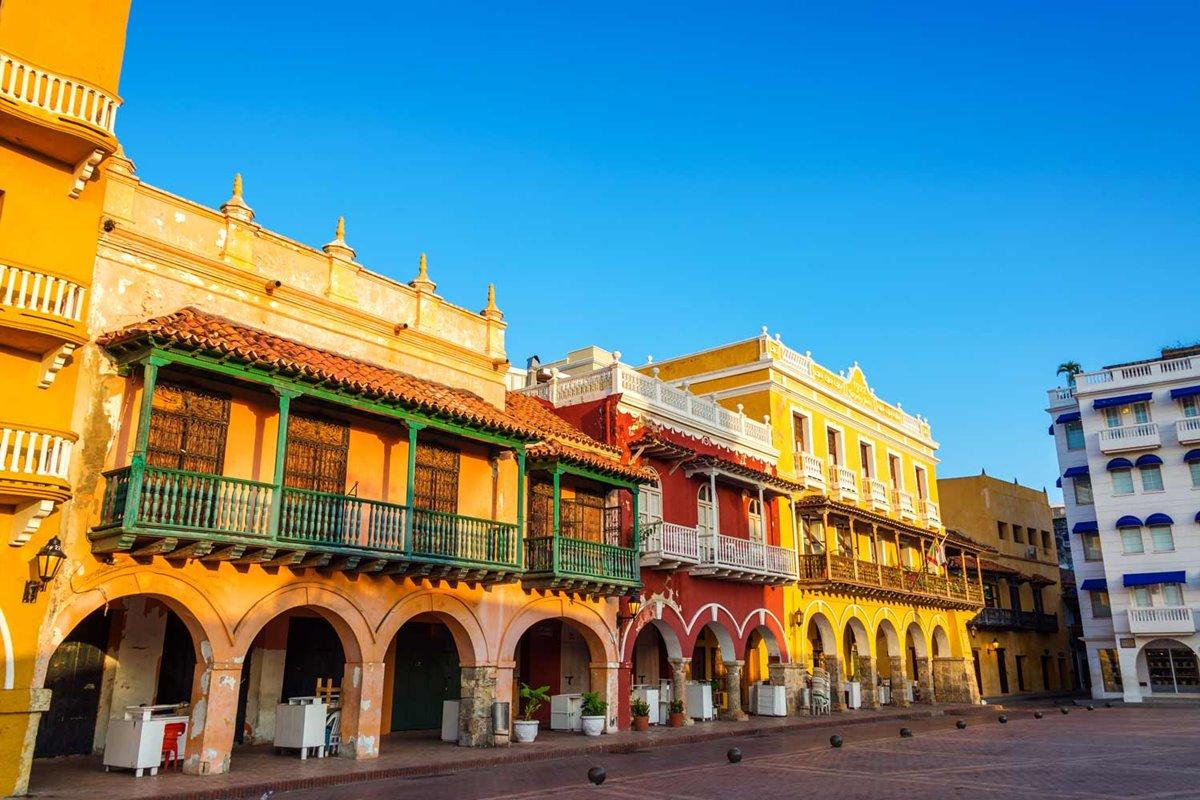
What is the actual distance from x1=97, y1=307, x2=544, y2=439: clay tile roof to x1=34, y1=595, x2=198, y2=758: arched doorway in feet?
15.6

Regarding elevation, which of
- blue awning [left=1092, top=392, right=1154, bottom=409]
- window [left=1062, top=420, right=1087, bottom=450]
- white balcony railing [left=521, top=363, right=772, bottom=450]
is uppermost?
blue awning [left=1092, top=392, right=1154, bottom=409]

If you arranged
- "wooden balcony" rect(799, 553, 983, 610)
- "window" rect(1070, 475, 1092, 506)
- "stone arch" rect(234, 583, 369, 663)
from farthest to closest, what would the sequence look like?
"window" rect(1070, 475, 1092, 506) → "wooden balcony" rect(799, 553, 983, 610) → "stone arch" rect(234, 583, 369, 663)

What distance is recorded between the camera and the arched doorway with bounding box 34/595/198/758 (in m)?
15.5

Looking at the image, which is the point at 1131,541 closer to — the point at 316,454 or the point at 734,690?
the point at 734,690

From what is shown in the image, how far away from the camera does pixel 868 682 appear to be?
108 ft

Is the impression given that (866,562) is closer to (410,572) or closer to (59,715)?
(410,572)

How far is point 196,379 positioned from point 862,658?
26.5m

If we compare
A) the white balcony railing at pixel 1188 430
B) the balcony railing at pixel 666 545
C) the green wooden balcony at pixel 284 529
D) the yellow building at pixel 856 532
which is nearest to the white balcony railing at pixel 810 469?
the yellow building at pixel 856 532

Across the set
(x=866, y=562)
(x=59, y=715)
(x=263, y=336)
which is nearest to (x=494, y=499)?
(x=263, y=336)

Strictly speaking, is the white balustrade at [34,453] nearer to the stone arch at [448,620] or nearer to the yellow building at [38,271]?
the yellow building at [38,271]

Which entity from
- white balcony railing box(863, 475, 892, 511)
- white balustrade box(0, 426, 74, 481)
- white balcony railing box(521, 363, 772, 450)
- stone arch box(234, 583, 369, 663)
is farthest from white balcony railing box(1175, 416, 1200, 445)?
white balustrade box(0, 426, 74, 481)

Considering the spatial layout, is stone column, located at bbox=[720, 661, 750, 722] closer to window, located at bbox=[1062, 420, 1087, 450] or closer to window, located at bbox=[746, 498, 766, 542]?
window, located at bbox=[746, 498, 766, 542]

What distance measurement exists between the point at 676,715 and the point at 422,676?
22.2ft

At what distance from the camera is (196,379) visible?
1489 centimetres
